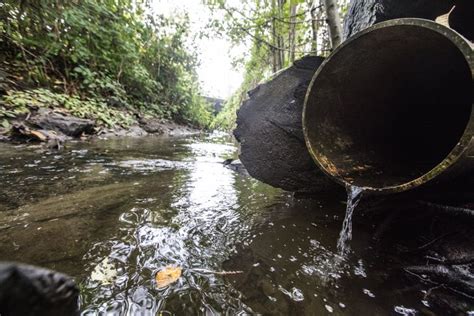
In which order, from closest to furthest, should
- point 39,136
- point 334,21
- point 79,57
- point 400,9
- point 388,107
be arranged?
point 400,9, point 388,107, point 334,21, point 39,136, point 79,57

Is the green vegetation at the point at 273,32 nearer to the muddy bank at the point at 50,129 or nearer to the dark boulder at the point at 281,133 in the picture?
the dark boulder at the point at 281,133

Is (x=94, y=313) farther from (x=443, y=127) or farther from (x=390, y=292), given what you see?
(x=443, y=127)

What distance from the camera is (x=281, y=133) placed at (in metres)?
2.21

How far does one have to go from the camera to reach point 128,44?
765cm

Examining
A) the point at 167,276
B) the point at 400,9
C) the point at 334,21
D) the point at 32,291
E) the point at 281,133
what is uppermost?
the point at 334,21

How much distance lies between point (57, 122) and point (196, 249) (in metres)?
4.59

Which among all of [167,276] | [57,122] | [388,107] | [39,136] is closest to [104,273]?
[167,276]

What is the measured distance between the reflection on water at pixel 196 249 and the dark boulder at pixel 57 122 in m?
2.32

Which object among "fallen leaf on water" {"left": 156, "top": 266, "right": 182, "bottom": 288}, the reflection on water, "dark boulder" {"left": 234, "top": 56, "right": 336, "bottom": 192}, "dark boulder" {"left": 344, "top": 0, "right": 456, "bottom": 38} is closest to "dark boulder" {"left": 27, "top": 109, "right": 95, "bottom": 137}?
the reflection on water

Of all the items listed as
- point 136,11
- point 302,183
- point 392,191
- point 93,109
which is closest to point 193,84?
point 136,11

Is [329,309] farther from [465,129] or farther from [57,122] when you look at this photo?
[57,122]

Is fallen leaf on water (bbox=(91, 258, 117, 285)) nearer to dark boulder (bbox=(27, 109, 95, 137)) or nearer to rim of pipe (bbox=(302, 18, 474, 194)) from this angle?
rim of pipe (bbox=(302, 18, 474, 194))

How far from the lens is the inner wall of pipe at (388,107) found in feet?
5.44

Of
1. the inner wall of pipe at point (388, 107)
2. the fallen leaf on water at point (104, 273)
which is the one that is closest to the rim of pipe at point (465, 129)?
the inner wall of pipe at point (388, 107)
